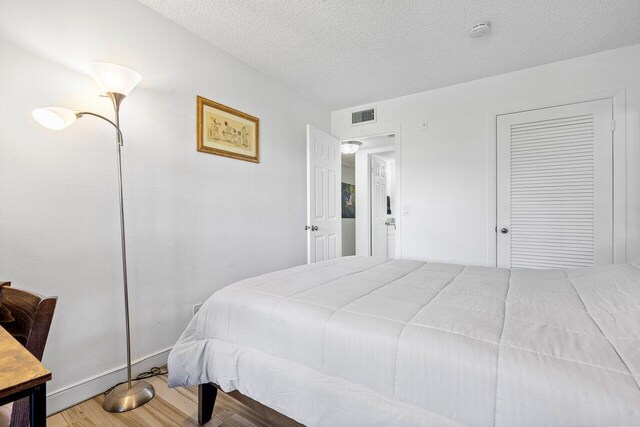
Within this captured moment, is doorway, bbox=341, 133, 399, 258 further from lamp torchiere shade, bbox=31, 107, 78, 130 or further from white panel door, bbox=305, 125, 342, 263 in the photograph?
lamp torchiere shade, bbox=31, 107, 78, 130

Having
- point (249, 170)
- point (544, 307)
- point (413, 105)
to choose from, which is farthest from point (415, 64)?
point (544, 307)

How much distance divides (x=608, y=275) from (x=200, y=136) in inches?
108

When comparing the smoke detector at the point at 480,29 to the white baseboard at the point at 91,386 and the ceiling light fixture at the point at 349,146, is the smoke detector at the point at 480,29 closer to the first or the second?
the ceiling light fixture at the point at 349,146

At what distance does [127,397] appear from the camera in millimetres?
1680

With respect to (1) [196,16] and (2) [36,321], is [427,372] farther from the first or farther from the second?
(1) [196,16]

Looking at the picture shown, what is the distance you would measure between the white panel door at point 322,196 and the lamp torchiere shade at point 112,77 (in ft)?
5.86

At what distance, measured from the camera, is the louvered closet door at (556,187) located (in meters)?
2.62

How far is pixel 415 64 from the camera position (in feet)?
9.21

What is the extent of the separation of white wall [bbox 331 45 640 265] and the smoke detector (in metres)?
0.93

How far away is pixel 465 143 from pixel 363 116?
1303mm

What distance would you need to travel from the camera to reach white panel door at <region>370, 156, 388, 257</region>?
5.17m

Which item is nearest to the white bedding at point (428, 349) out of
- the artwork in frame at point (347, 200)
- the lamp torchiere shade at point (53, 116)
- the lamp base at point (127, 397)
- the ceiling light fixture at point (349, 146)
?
the lamp base at point (127, 397)

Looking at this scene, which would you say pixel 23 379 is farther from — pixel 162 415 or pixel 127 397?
pixel 127 397

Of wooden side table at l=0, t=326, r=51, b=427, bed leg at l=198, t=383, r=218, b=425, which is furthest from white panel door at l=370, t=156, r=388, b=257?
wooden side table at l=0, t=326, r=51, b=427
